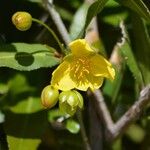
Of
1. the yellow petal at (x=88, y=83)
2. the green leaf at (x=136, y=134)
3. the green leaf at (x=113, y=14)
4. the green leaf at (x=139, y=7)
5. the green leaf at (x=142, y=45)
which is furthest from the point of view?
the green leaf at (x=136, y=134)

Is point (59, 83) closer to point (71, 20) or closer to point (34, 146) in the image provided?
point (34, 146)

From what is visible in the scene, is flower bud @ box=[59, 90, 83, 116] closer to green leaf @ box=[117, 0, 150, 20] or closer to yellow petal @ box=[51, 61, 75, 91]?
yellow petal @ box=[51, 61, 75, 91]

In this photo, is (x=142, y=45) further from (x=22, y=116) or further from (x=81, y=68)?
(x=22, y=116)

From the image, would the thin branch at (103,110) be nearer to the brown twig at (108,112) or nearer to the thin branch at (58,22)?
the brown twig at (108,112)

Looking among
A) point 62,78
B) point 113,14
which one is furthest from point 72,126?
point 113,14

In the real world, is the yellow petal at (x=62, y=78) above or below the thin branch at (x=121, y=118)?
above

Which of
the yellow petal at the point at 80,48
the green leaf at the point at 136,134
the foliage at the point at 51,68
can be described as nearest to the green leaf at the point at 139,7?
the foliage at the point at 51,68

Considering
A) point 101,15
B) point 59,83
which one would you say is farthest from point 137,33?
point 59,83
